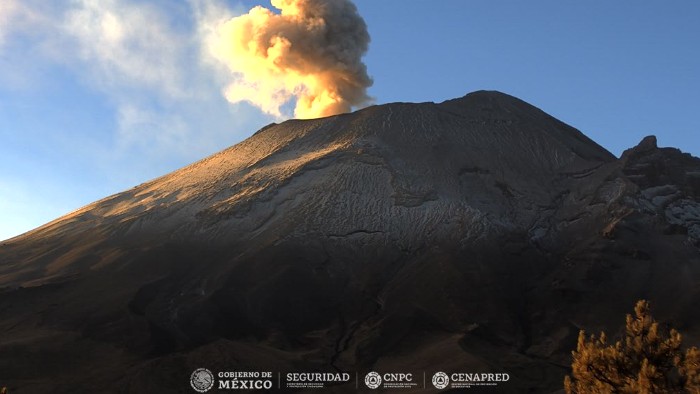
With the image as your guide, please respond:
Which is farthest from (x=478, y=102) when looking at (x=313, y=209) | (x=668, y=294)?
(x=668, y=294)

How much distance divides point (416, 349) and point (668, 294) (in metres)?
30.5

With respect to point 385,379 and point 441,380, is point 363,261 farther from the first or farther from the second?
point 441,380

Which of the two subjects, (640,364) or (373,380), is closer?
(640,364)

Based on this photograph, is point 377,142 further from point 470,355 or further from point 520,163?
point 470,355

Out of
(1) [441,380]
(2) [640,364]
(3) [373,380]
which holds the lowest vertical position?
(2) [640,364]

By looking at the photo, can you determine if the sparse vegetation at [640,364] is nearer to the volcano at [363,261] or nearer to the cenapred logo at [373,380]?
the volcano at [363,261]

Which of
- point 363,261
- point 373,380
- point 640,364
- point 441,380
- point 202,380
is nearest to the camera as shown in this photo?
point 640,364

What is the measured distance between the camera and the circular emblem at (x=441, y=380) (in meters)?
58.6

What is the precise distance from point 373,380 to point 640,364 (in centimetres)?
4876

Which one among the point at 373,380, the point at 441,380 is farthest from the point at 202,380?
the point at 441,380

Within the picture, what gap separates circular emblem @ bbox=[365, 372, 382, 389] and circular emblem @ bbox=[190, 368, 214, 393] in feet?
43.4

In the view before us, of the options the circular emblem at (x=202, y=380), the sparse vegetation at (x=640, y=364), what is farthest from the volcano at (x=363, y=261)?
the sparse vegetation at (x=640, y=364)

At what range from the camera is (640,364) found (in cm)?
1523

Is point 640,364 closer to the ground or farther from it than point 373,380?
closer to the ground
